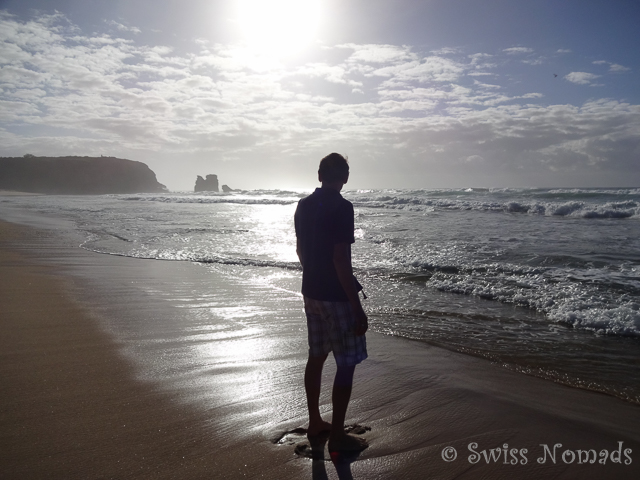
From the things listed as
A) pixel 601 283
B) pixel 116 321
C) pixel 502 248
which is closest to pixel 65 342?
pixel 116 321

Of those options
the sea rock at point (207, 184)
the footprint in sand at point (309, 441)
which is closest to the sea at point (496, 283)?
the footprint in sand at point (309, 441)

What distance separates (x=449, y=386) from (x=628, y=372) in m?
1.75

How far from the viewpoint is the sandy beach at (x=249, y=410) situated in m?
2.30

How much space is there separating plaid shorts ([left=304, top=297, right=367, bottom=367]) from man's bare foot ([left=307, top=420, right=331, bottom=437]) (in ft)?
1.47

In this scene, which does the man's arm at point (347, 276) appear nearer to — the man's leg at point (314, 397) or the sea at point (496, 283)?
the man's leg at point (314, 397)

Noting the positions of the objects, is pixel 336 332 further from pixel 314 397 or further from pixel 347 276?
pixel 314 397

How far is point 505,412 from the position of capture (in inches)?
116

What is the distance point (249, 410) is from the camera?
2.87 meters

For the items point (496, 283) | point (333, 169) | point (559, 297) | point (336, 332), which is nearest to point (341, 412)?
point (336, 332)

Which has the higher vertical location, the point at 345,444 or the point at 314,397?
the point at 314,397

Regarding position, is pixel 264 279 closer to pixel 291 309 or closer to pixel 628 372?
pixel 291 309

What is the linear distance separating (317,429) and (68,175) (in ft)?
345

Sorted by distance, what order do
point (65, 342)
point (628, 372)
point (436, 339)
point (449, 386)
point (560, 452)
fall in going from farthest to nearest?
point (436, 339) < point (65, 342) < point (628, 372) < point (449, 386) < point (560, 452)

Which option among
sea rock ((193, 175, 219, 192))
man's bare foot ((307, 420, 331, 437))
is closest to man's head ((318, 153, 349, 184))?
man's bare foot ((307, 420, 331, 437))
